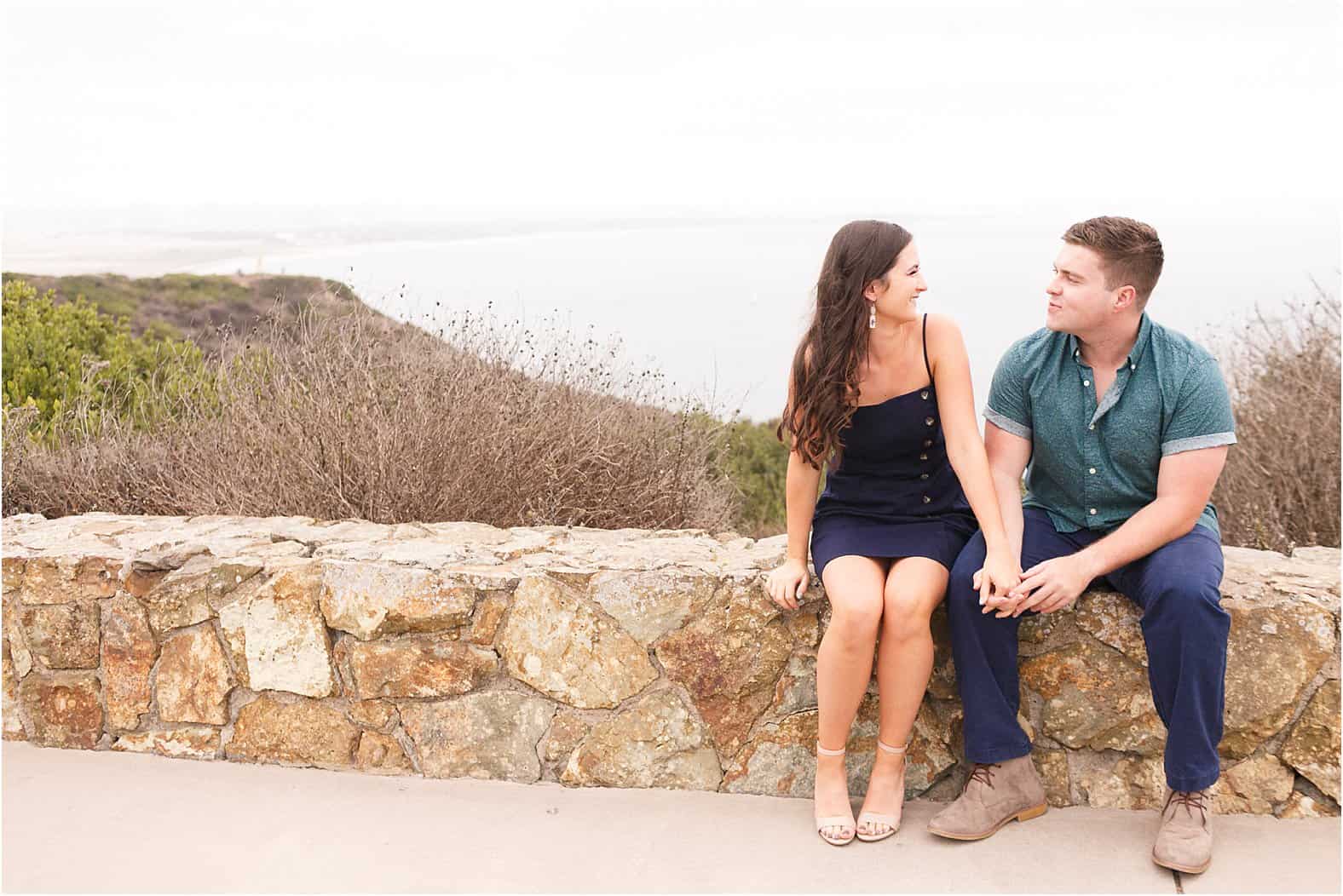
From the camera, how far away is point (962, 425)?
264cm

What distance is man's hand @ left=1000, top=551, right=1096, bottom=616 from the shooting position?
2471 millimetres

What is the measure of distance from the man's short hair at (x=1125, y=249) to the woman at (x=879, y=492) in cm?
35

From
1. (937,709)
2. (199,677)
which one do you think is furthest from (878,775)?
(199,677)

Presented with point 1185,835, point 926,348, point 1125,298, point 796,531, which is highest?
point 1125,298

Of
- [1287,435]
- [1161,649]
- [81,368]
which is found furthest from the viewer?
[81,368]

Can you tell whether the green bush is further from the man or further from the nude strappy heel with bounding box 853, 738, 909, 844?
the man

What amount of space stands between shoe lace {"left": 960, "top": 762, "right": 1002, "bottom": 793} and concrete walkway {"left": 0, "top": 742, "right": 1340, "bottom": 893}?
0.38 ft

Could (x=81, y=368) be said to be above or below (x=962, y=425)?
below

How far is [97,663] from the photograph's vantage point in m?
3.07

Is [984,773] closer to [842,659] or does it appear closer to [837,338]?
[842,659]

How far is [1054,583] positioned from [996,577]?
12 cm

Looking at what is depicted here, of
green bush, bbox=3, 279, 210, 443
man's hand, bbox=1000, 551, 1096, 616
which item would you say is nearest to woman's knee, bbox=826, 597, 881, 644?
man's hand, bbox=1000, 551, 1096, 616

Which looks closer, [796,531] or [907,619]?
[907,619]

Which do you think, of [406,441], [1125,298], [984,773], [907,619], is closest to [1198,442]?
[1125,298]
